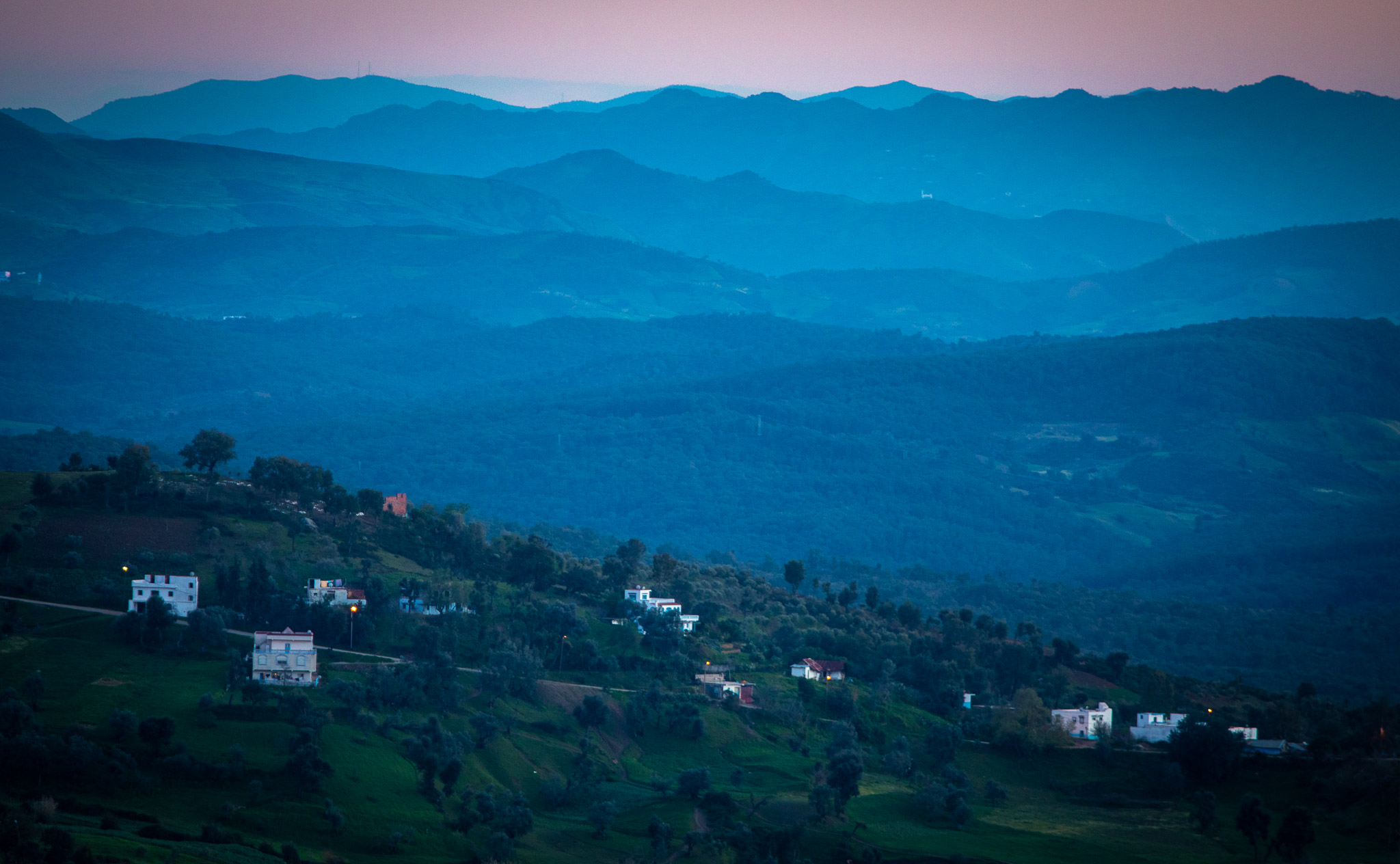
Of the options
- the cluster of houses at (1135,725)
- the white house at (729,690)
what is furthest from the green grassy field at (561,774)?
the cluster of houses at (1135,725)

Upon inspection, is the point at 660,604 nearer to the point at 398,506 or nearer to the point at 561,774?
the point at 561,774

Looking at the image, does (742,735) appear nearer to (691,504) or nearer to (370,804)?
(370,804)

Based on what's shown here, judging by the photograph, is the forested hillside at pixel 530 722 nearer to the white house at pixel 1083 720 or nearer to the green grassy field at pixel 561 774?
the green grassy field at pixel 561 774

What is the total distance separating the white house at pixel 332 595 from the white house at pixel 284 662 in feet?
19.0

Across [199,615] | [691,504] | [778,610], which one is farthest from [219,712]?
[691,504]

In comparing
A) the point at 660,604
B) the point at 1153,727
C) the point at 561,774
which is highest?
the point at 660,604

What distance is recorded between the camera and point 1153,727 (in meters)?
68.8

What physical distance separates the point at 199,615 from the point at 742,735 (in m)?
21.7

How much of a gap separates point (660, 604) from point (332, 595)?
16959 millimetres

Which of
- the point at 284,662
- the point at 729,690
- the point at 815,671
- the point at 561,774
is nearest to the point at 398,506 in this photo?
the point at 729,690

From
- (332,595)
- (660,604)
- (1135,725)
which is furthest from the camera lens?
(660,604)

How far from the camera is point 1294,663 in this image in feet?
331

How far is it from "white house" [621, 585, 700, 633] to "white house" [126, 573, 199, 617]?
2125 cm

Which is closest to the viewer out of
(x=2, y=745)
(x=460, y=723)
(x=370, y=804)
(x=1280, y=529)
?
(x=2, y=745)
